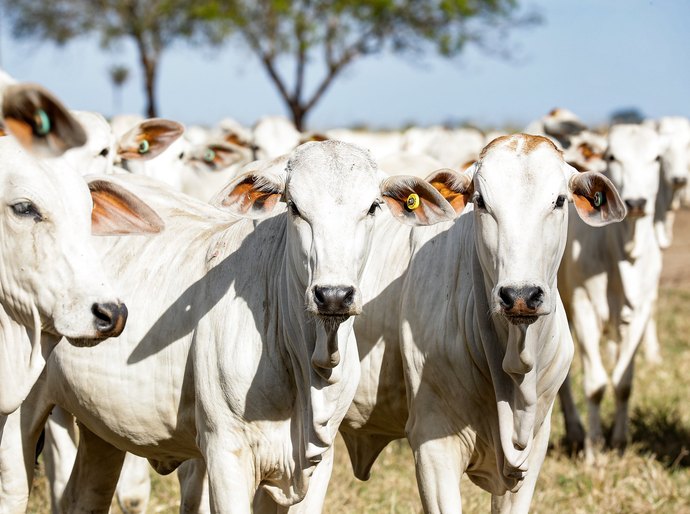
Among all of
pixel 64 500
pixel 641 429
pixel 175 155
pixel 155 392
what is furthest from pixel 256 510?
pixel 175 155

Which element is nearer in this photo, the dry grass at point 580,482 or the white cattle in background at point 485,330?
the white cattle in background at point 485,330

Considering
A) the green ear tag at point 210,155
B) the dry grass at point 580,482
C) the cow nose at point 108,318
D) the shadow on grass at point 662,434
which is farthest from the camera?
the green ear tag at point 210,155

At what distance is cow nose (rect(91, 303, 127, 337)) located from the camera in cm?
373

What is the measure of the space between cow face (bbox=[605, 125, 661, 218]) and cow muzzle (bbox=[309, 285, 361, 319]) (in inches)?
158

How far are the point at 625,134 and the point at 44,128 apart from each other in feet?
18.3

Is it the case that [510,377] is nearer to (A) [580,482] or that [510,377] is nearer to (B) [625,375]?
(A) [580,482]

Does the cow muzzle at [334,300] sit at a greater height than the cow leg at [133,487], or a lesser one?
greater

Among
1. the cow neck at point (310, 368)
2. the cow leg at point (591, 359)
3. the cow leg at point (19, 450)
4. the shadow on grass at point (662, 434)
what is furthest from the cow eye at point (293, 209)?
the cow leg at point (591, 359)

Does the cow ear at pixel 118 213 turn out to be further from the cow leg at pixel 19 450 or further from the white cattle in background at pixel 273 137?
the white cattle in background at pixel 273 137

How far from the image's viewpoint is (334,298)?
390 centimetres

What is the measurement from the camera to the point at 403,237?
Answer: 546cm

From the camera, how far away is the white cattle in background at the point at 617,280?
7707 millimetres

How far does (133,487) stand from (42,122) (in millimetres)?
3178

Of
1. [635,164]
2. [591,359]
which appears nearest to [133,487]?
[591,359]
